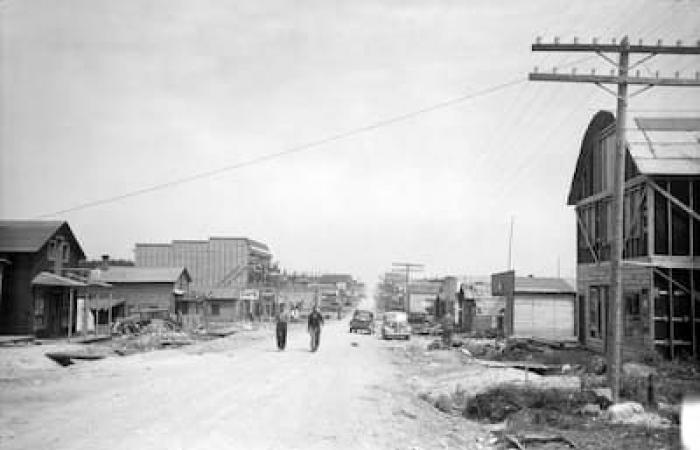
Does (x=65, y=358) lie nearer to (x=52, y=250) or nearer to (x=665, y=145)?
(x=52, y=250)

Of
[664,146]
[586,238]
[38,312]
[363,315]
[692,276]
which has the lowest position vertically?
[363,315]

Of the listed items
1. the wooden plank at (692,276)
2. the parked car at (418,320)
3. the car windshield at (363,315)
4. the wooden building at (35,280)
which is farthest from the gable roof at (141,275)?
the wooden plank at (692,276)

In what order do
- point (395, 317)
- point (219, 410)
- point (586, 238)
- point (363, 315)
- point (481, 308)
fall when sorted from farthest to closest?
point (363, 315) < point (481, 308) < point (395, 317) < point (586, 238) < point (219, 410)

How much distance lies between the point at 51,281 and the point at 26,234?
14.4 ft

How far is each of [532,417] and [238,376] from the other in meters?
9.36

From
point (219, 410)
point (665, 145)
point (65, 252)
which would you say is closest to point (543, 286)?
point (665, 145)

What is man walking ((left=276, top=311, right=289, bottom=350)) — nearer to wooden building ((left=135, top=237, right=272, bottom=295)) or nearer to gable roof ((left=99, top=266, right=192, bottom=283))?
gable roof ((left=99, top=266, right=192, bottom=283))

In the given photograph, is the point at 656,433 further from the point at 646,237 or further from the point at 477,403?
the point at 646,237

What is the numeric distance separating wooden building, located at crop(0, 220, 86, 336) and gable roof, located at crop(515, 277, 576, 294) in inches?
1076

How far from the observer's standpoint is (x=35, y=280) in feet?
128

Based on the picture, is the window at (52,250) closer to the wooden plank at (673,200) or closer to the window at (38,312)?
the window at (38,312)

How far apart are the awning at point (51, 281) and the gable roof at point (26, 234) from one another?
1624 millimetres

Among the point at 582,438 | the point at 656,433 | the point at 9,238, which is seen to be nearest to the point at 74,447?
the point at 582,438

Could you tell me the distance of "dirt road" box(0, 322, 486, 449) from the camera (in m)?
10.7
